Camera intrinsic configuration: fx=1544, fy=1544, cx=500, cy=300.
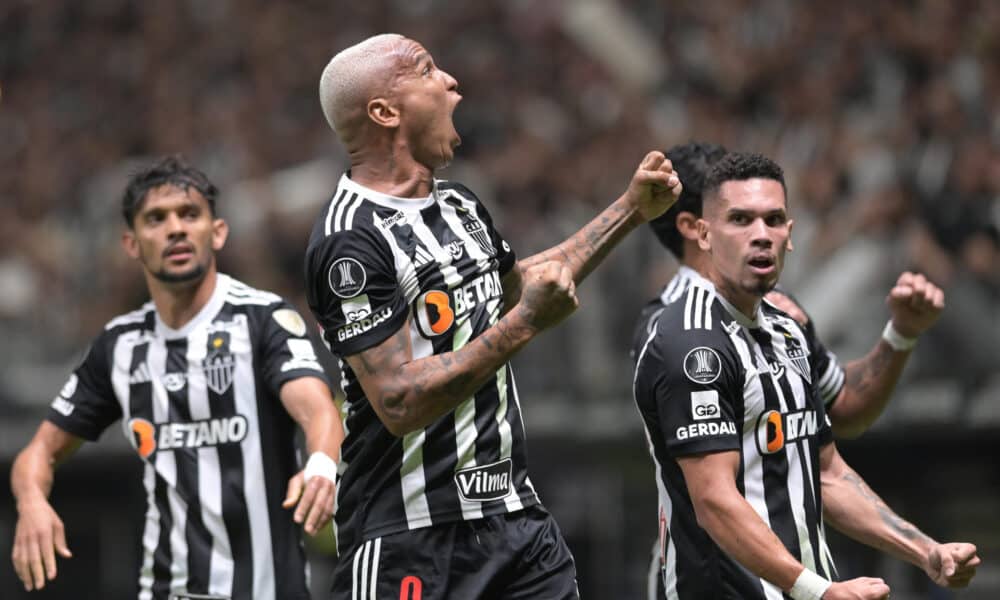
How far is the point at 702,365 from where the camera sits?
483 cm

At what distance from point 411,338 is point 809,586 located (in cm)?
140

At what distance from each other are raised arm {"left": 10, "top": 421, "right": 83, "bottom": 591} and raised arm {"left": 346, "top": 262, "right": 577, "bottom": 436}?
5.55 ft

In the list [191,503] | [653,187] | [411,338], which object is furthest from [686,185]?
[191,503]

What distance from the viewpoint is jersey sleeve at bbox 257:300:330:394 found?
5879mm

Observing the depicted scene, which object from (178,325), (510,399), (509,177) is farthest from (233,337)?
(509,177)

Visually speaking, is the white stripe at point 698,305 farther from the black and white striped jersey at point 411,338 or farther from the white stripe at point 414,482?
the white stripe at point 414,482

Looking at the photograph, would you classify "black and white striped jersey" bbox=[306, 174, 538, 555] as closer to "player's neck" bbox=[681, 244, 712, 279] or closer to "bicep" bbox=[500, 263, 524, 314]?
"bicep" bbox=[500, 263, 524, 314]

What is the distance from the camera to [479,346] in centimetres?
447

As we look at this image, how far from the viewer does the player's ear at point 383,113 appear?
4918 millimetres

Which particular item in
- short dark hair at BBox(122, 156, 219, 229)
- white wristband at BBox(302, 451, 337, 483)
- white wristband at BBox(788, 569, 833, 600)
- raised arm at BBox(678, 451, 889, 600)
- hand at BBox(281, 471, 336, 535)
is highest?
short dark hair at BBox(122, 156, 219, 229)

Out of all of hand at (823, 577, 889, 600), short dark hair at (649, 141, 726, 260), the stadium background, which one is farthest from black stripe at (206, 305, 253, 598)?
the stadium background

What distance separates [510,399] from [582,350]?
5.34 meters

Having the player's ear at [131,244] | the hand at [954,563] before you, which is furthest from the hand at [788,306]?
the player's ear at [131,244]

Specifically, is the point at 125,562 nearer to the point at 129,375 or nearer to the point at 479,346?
the point at 129,375
